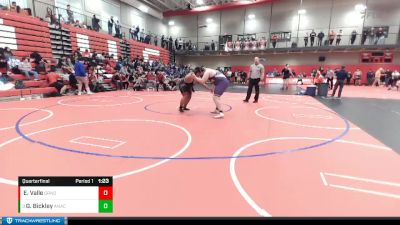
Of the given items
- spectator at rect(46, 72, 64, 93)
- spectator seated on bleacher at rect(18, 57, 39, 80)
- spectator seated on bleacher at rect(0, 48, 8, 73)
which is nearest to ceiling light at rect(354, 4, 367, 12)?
spectator at rect(46, 72, 64, 93)

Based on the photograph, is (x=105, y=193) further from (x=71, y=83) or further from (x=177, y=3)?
(x=177, y=3)

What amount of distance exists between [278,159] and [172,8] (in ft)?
91.9

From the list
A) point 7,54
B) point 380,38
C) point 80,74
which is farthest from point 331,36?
point 7,54

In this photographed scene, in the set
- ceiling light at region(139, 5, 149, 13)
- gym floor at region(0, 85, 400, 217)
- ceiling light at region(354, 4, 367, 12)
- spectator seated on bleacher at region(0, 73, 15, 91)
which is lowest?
gym floor at region(0, 85, 400, 217)

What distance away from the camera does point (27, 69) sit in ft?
30.7

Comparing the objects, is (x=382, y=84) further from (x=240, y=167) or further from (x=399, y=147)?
(x=240, y=167)

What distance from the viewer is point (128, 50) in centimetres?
1956

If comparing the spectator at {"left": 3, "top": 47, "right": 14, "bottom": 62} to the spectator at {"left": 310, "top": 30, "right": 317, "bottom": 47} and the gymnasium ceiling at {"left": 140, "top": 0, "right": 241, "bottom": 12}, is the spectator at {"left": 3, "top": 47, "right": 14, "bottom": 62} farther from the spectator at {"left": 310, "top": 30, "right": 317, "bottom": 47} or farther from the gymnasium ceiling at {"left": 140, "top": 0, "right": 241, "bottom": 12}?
the spectator at {"left": 310, "top": 30, "right": 317, "bottom": 47}

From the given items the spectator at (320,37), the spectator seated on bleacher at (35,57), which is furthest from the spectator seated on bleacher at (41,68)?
the spectator at (320,37)
